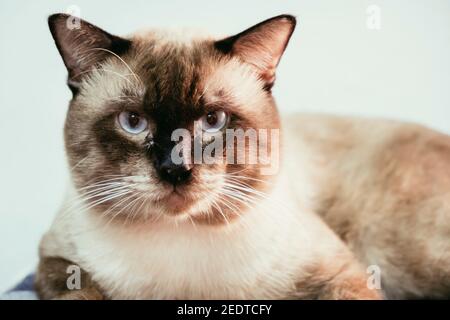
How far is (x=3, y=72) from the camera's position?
1.49m

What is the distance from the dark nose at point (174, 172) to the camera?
111 centimetres

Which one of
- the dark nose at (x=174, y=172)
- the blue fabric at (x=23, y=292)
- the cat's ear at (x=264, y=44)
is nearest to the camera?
the dark nose at (x=174, y=172)

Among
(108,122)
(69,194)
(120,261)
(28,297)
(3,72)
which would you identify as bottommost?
(28,297)

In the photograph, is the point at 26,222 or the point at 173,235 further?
the point at 26,222

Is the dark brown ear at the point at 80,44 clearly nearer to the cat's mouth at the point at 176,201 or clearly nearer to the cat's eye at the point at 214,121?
the cat's eye at the point at 214,121

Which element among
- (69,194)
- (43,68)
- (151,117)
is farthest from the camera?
(43,68)

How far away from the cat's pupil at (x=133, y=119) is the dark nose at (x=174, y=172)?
0.46 feet

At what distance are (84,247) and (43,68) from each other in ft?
1.68

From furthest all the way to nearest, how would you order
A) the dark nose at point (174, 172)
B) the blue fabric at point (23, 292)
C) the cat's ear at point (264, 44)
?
the blue fabric at point (23, 292) < the cat's ear at point (264, 44) < the dark nose at point (174, 172)

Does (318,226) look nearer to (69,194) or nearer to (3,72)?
(69,194)

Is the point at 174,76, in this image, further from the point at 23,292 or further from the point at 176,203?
the point at 23,292

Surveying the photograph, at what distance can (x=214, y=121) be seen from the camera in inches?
47.9

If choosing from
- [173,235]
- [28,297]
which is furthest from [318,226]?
[28,297]
